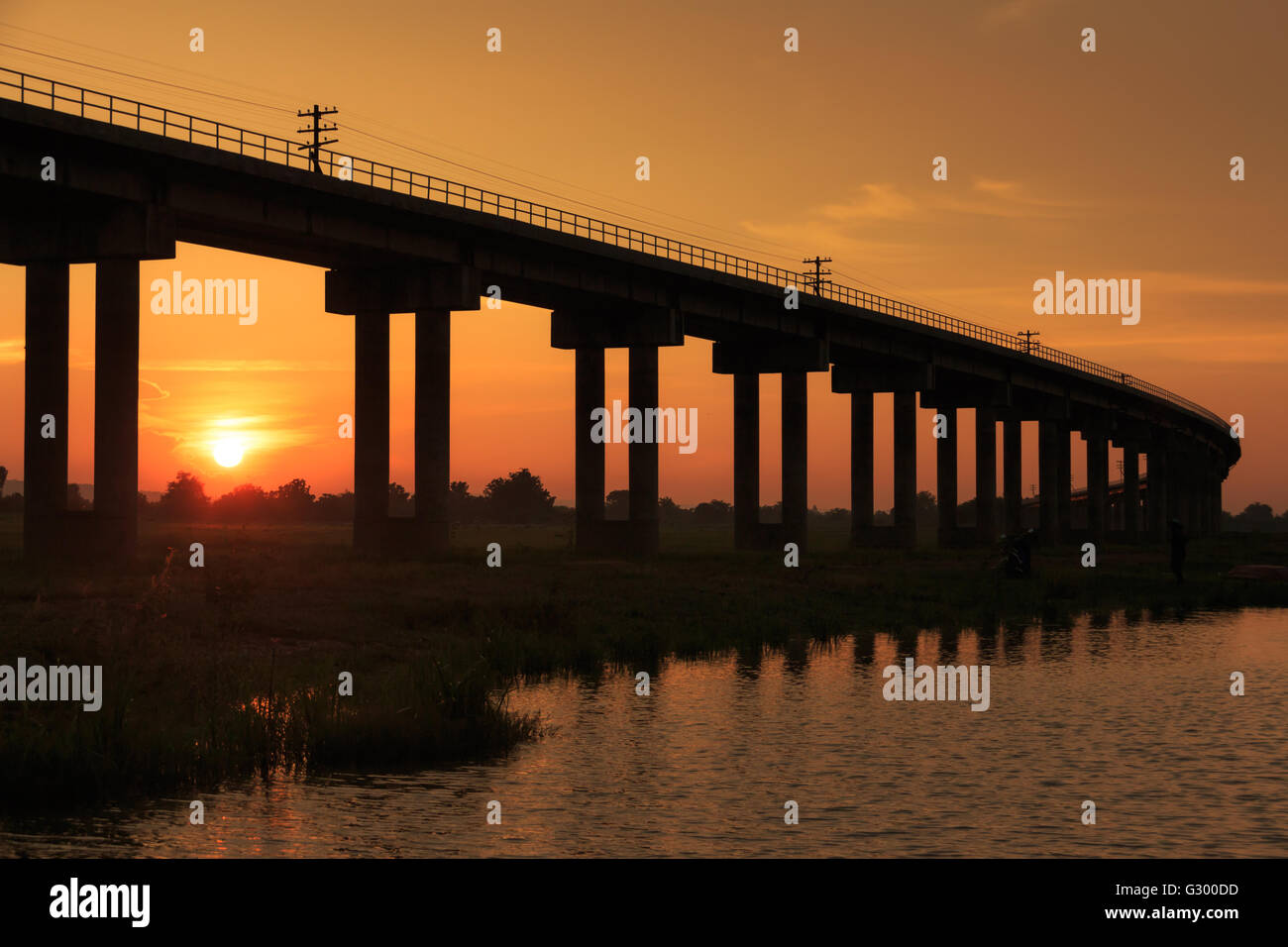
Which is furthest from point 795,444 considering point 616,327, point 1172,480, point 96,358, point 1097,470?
point 1172,480

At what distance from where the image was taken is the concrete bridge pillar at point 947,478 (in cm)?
9794

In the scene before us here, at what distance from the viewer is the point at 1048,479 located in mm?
115062

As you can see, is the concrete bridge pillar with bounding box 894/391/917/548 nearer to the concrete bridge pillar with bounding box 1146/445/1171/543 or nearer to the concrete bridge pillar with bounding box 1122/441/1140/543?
the concrete bridge pillar with bounding box 1122/441/1140/543

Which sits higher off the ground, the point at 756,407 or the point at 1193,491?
the point at 756,407

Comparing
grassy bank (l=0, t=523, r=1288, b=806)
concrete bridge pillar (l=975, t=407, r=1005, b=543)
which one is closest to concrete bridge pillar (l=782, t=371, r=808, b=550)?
grassy bank (l=0, t=523, r=1288, b=806)

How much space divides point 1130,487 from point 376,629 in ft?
398

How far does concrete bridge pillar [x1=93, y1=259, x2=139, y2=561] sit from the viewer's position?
43000 millimetres

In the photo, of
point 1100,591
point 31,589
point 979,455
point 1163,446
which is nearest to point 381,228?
point 31,589

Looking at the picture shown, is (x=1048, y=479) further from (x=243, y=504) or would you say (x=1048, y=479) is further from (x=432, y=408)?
(x=243, y=504)

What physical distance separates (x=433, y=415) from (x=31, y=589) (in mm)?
24675

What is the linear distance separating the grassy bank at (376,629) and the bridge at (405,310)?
179 inches

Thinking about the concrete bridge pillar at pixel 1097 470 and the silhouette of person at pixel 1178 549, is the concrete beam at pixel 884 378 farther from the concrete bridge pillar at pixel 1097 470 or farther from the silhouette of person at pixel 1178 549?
the concrete bridge pillar at pixel 1097 470

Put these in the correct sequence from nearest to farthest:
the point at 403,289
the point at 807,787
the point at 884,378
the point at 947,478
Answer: the point at 807,787 < the point at 403,289 < the point at 884,378 < the point at 947,478

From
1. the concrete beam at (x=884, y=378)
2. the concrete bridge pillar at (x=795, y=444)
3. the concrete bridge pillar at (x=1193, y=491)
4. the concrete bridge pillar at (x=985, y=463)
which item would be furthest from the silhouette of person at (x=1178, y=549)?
the concrete bridge pillar at (x=1193, y=491)
